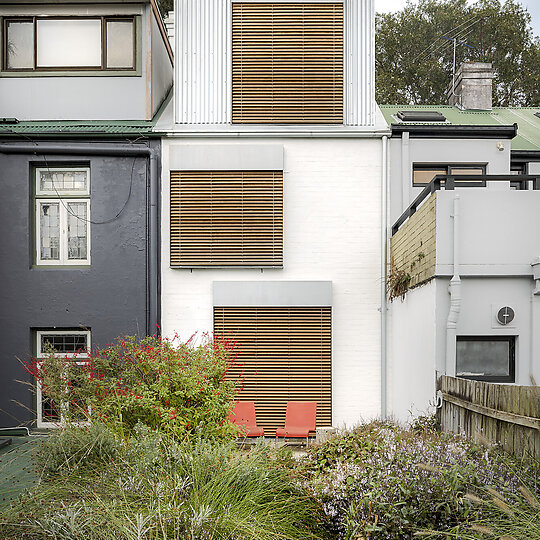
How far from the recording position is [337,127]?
394 inches

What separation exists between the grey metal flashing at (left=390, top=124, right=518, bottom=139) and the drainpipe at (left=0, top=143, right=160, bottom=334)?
413 cm

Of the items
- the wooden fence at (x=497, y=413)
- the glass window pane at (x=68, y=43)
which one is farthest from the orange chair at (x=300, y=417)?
the glass window pane at (x=68, y=43)

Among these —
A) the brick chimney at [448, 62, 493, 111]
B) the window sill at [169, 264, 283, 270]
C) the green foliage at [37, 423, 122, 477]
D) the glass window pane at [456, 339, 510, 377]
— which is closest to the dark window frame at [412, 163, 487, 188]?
the window sill at [169, 264, 283, 270]

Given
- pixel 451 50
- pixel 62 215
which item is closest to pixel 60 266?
pixel 62 215

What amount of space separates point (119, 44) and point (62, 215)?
3039mm

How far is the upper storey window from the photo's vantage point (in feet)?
32.8

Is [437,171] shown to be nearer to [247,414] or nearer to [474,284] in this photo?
[474,284]

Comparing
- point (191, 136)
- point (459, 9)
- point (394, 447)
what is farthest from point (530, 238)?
point (459, 9)

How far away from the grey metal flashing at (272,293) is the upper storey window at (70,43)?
408cm

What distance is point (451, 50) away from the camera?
22562mm

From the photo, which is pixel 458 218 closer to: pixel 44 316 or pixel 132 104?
pixel 132 104

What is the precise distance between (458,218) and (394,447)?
10.5ft

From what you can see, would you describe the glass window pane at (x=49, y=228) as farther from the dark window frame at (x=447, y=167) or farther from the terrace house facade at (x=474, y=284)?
the dark window frame at (x=447, y=167)

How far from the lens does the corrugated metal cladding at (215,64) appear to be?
1004 centimetres
